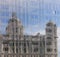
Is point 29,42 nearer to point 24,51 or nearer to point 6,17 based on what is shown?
point 24,51

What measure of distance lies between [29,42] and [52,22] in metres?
0.29

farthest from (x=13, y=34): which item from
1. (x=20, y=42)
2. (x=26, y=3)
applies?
(x=26, y=3)

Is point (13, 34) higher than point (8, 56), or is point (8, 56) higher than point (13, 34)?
point (13, 34)

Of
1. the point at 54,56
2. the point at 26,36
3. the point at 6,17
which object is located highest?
the point at 6,17

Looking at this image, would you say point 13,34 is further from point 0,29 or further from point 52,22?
point 52,22

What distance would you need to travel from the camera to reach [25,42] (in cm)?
253

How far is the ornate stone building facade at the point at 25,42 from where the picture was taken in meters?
2.49

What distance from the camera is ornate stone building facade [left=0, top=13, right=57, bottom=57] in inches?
98.1

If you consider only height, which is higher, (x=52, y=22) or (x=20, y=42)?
(x=52, y=22)

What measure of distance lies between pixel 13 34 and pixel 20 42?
100 millimetres

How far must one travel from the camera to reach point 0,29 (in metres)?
2.49

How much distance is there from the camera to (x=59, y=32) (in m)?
2.54

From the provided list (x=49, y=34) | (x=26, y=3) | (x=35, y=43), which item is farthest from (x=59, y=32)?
(x=26, y=3)

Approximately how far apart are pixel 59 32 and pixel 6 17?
522 millimetres
